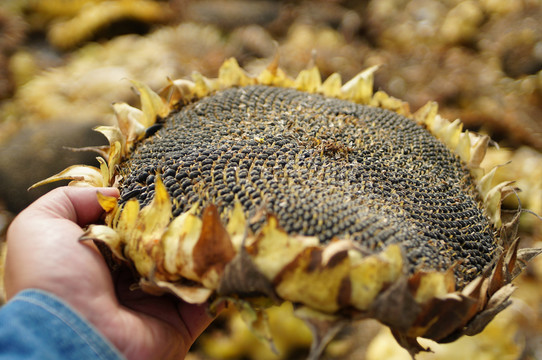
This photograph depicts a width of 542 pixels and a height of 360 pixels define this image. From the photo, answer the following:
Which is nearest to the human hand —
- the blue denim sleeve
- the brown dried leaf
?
the blue denim sleeve

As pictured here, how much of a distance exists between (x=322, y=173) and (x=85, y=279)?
442 mm

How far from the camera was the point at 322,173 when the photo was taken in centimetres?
80

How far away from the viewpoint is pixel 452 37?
11.2 feet

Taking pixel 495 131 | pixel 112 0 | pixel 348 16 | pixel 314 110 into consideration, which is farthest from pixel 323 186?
pixel 112 0

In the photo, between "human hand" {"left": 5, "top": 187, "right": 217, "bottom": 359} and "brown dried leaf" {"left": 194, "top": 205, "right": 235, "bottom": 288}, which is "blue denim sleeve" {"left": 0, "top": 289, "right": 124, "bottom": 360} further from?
"brown dried leaf" {"left": 194, "top": 205, "right": 235, "bottom": 288}

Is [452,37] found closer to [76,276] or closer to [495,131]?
[495,131]

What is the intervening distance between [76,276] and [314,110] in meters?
0.59

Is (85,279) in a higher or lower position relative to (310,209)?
lower

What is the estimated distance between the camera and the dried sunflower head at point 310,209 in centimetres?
62

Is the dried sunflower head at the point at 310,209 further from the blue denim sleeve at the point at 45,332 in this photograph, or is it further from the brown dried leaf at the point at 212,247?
the blue denim sleeve at the point at 45,332

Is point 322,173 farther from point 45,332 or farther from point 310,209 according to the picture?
point 45,332

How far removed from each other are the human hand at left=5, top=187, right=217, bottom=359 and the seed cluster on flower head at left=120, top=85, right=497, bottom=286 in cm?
11

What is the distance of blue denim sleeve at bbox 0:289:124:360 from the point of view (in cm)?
64

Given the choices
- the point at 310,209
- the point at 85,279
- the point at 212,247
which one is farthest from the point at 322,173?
the point at 85,279
